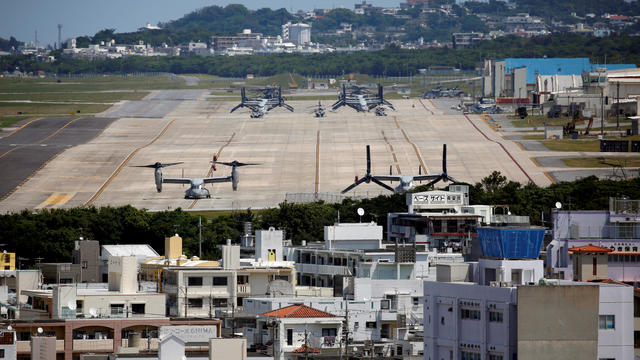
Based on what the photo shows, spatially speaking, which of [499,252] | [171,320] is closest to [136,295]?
[171,320]

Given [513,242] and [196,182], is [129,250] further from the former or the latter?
[513,242]

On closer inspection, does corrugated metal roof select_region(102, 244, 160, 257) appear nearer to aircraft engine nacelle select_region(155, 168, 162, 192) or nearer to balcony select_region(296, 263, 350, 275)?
balcony select_region(296, 263, 350, 275)

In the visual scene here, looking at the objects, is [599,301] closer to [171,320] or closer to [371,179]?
[171,320]

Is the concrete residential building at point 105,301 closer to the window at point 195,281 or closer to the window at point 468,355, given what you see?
the window at point 195,281

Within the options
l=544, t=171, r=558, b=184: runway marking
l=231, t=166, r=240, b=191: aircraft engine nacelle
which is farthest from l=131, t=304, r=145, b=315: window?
l=544, t=171, r=558, b=184: runway marking

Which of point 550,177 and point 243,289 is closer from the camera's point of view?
point 243,289

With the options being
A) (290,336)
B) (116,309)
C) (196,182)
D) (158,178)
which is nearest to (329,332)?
(290,336)
